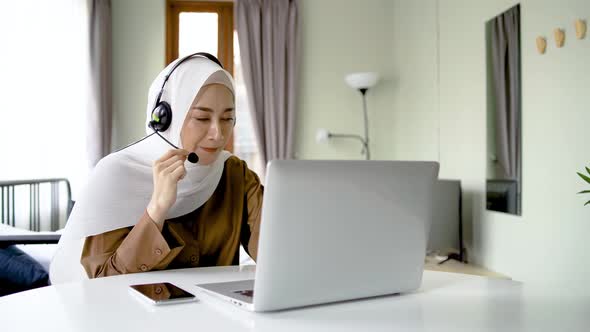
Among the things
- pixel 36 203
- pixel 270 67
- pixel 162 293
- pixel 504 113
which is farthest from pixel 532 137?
pixel 36 203

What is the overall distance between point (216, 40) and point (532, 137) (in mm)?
2935

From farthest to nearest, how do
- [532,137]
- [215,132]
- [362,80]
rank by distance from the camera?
[362,80]
[532,137]
[215,132]

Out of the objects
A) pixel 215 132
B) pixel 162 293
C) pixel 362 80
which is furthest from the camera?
pixel 362 80

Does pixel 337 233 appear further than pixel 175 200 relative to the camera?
No

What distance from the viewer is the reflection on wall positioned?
2855mm

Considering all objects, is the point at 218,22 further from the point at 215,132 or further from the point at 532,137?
the point at 215,132

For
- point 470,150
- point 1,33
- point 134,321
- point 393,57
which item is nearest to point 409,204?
point 134,321

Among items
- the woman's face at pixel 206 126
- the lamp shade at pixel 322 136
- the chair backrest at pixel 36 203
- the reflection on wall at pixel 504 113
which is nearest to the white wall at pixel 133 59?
the chair backrest at pixel 36 203

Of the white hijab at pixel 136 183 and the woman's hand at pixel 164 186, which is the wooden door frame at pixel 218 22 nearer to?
the white hijab at pixel 136 183

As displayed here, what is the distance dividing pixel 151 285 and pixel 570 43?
2.16 metres

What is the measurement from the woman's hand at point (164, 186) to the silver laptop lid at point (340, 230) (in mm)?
523

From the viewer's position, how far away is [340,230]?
95 centimetres

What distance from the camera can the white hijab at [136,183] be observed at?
145cm

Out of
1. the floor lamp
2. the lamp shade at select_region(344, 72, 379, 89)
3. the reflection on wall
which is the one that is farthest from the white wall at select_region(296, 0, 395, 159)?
the reflection on wall
